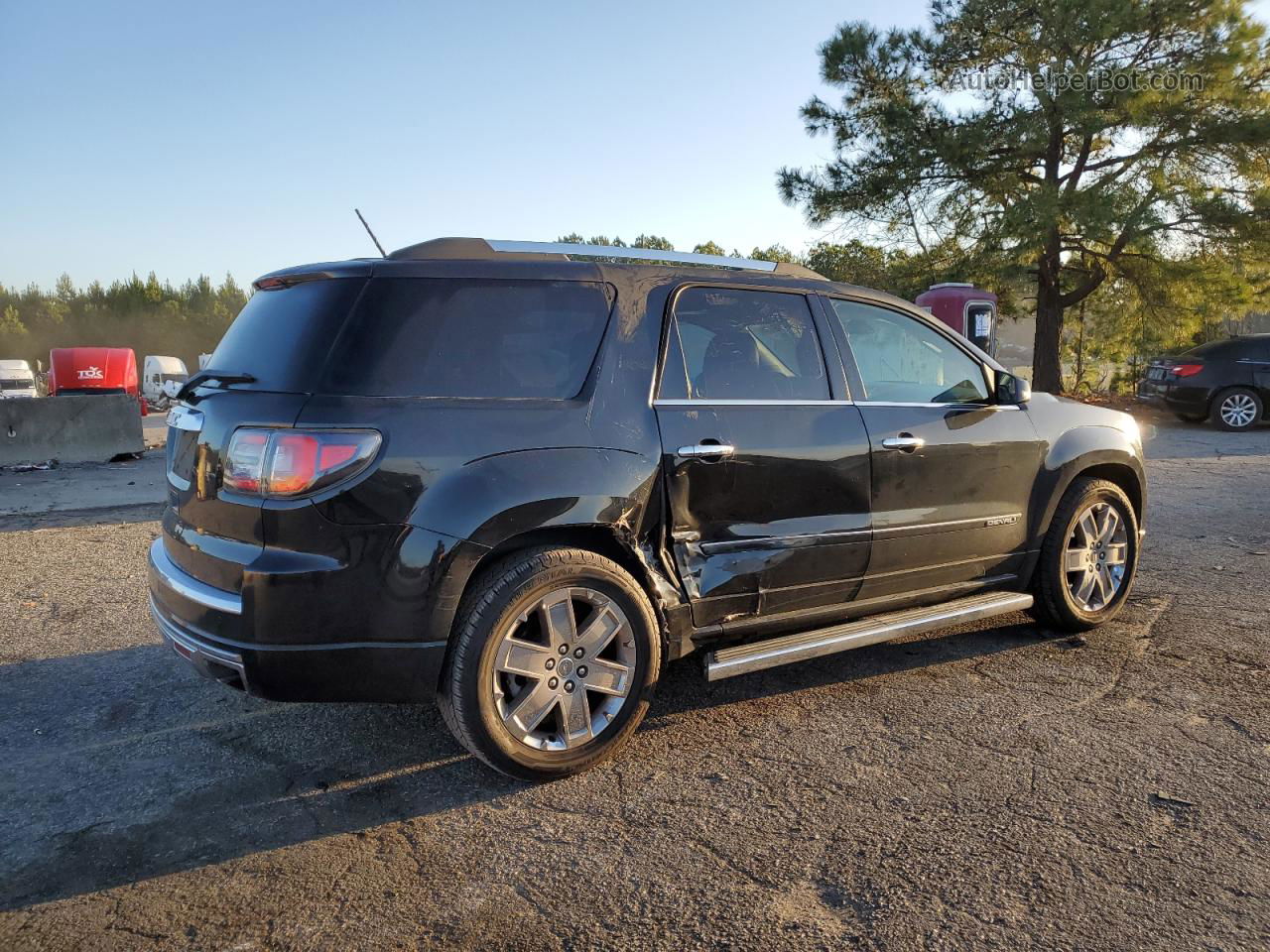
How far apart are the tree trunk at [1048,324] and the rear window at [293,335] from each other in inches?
666

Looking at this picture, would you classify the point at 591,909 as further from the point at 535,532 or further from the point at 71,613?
the point at 71,613

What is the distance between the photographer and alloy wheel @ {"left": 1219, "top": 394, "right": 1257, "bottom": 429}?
14.9m

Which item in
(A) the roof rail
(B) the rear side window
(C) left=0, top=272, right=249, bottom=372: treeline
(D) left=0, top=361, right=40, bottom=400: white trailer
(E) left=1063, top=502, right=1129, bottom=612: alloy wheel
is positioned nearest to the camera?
(B) the rear side window

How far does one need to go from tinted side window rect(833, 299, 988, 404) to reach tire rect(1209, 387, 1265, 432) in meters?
13.0

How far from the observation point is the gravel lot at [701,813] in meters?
2.47

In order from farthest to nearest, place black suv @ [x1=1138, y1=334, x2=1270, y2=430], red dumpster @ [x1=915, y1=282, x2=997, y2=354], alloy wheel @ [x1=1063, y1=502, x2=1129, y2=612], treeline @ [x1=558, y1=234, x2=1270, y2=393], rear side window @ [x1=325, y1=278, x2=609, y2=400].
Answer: treeline @ [x1=558, y1=234, x2=1270, y2=393] < black suv @ [x1=1138, y1=334, x2=1270, y2=430] < red dumpster @ [x1=915, y1=282, x2=997, y2=354] < alloy wheel @ [x1=1063, y1=502, x2=1129, y2=612] < rear side window @ [x1=325, y1=278, x2=609, y2=400]

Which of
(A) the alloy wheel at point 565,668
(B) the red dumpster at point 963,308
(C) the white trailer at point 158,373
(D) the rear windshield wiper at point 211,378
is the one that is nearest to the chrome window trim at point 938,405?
(A) the alloy wheel at point 565,668

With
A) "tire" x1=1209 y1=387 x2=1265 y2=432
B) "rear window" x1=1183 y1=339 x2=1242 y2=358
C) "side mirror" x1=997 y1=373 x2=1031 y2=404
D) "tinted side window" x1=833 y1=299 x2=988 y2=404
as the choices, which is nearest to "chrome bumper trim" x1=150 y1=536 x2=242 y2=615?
"tinted side window" x1=833 y1=299 x2=988 y2=404

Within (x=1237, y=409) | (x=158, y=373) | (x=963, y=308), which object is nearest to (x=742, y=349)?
(x=963, y=308)

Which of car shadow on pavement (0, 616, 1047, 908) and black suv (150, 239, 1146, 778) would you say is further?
black suv (150, 239, 1146, 778)

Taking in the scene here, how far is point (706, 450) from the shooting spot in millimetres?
3533

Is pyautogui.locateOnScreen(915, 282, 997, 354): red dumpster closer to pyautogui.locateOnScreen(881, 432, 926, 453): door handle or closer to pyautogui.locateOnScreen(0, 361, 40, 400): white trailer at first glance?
pyautogui.locateOnScreen(881, 432, 926, 453): door handle

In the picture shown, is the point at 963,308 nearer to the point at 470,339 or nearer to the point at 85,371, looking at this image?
the point at 470,339

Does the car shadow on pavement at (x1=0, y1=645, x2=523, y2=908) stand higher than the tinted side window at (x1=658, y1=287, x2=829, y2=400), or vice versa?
the tinted side window at (x1=658, y1=287, x2=829, y2=400)
